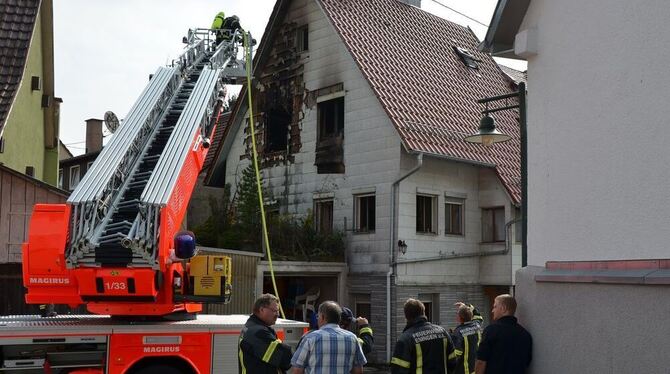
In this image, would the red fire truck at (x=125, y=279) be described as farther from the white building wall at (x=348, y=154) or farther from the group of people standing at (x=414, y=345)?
the white building wall at (x=348, y=154)

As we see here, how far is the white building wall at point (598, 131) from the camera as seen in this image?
18.4ft

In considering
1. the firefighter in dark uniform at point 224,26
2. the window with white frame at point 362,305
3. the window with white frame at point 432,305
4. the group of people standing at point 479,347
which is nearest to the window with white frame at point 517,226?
the window with white frame at point 432,305

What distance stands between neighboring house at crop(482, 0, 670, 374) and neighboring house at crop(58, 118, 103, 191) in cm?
2309

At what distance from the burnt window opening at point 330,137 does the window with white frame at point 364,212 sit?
0.95m

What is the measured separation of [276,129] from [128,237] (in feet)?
43.5

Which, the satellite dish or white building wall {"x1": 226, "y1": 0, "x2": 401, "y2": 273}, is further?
the satellite dish

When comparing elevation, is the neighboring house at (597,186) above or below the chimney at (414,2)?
below

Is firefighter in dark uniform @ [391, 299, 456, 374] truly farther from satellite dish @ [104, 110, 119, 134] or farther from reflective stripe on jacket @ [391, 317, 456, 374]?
satellite dish @ [104, 110, 119, 134]

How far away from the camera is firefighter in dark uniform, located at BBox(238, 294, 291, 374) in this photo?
675 cm

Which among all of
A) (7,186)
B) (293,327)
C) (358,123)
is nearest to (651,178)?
(293,327)

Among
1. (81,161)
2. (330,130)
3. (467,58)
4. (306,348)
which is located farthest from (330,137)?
(81,161)

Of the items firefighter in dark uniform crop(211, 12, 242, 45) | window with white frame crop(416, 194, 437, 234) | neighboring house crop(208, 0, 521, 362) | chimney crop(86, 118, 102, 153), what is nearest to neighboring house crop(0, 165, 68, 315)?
firefighter in dark uniform crop(211, 12, 242, 45)

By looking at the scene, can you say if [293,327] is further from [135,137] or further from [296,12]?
[296,12]

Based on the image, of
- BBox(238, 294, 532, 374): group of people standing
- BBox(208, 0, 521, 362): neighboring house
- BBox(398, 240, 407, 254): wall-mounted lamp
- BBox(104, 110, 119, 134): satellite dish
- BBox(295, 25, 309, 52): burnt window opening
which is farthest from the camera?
BBox(104, 110, 119, 134): satellite dish
